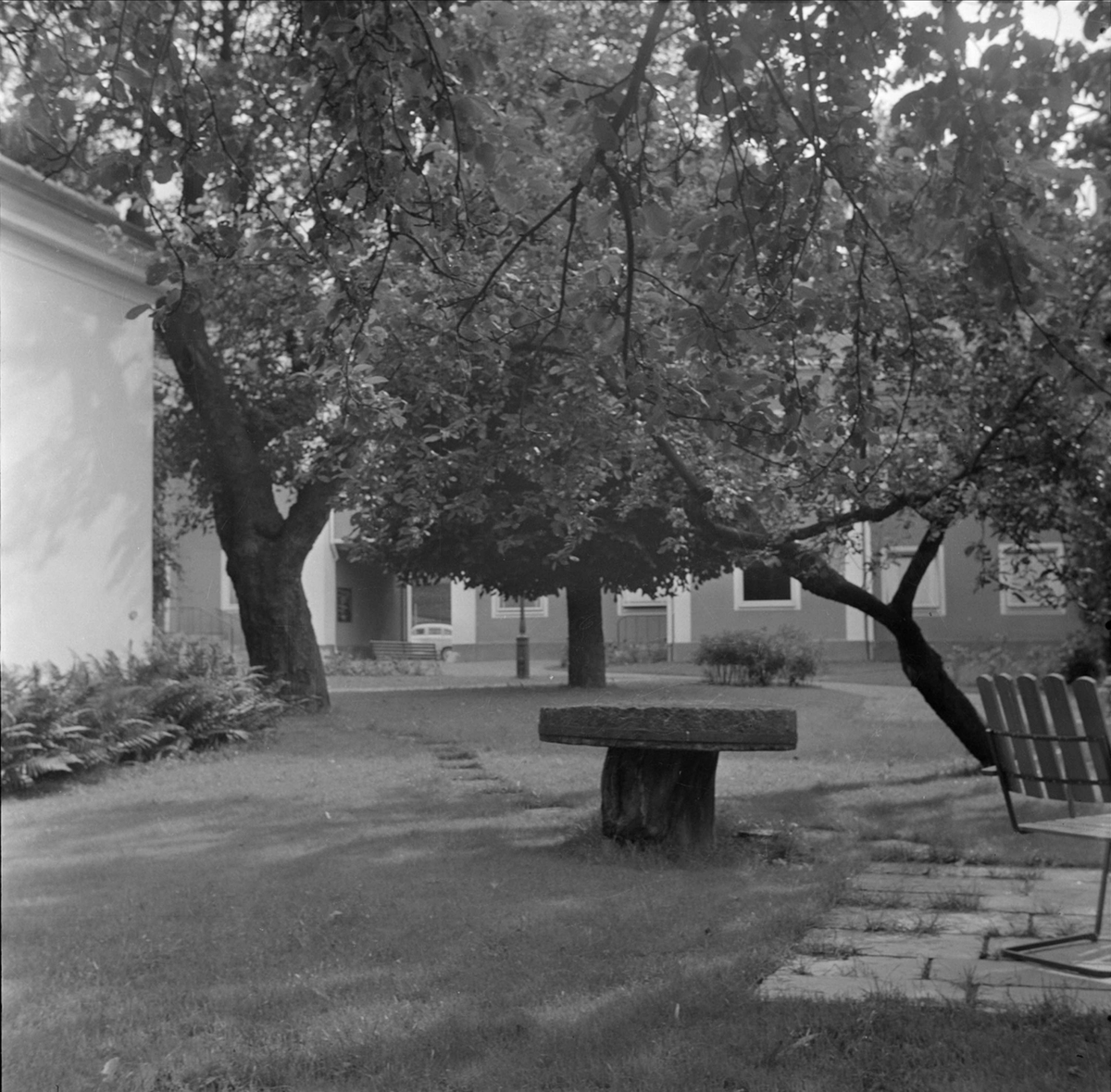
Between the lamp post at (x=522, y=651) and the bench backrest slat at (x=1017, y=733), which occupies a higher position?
the lamp post at (x=522, y=651)

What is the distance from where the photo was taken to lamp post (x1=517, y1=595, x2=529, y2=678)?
3783 mm

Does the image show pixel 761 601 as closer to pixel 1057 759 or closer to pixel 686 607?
pixel 686 607

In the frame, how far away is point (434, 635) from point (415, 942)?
84cm

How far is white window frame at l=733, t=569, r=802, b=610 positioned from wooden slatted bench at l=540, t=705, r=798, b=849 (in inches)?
15.1

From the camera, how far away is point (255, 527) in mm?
3285

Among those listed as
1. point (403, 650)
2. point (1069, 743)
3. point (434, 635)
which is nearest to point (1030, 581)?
point (1069, 743)

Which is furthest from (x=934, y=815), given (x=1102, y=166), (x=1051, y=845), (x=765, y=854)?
(x=1102, y=166)

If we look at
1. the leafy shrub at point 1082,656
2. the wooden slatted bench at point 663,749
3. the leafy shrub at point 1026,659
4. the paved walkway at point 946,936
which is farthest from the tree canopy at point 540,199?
the leafy shrub at point 1082,656

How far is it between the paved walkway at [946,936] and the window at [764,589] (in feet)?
3.52

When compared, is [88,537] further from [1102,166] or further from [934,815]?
[934,815]

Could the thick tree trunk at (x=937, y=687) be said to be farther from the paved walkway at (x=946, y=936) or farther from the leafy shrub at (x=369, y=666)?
the leafy shrub at (x=369, y=666)

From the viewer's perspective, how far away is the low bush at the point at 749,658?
4656 millimetres

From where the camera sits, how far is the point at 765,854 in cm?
524

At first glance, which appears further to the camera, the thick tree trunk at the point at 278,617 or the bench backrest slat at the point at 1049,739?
the bench backrest slat at the point at 1049,739
